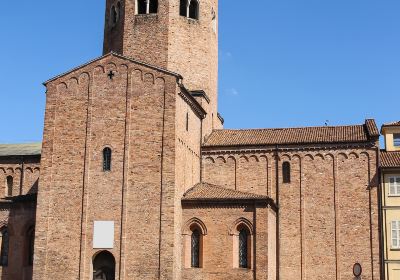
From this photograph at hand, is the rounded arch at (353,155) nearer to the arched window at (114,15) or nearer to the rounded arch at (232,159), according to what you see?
the rounded arch at (232,159)

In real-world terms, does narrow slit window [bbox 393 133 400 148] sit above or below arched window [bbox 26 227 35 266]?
above

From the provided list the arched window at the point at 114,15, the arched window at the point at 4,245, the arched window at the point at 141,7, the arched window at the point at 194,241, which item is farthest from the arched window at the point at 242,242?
the arched window at the point at 114,15

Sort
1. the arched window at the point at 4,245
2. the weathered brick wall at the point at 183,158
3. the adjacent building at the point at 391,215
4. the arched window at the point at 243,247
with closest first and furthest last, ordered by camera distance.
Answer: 1. the weathered brick wall at the point at 183,158
2. the arched window at the point at 243,247
3. the adjacent building at the point at 391,215
4. the arched window at the point at 4,245

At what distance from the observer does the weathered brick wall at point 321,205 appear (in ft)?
102

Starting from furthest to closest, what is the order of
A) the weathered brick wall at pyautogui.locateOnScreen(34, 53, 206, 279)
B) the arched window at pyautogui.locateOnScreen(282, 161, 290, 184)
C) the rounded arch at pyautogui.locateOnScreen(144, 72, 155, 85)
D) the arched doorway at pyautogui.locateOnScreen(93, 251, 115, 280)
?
the arched window at pyautogui.locateOnScreen(282, 161, 290, 184)
the rounded arch at pyautogui.locateOnScreen(144, 72, 155, 85)
the arched doorway at pyautogui.locateOnScreen(93, 251, 115, 280)
the weathered brick wall at pyautogui.locateOnScreen(34, 53, 206, 279)

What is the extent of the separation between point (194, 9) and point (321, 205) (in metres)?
12.6

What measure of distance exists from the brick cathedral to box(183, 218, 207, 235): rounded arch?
0.05m

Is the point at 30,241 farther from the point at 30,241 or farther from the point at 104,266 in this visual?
the point at 104,266

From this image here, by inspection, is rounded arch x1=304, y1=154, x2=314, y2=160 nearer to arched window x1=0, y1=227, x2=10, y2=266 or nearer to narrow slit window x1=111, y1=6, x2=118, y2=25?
narrow slit window x1=111, y1=6, x2=118, y2=25

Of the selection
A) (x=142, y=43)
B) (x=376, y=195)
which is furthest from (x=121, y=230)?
(x=376, y=195)

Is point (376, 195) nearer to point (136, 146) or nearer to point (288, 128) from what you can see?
point (288, 128)

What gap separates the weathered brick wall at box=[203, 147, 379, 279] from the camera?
31073 mm

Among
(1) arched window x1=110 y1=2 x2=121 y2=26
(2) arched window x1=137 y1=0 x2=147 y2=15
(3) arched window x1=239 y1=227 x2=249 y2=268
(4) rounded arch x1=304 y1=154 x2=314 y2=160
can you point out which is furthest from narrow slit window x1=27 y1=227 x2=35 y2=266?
(4) rounded arch x1=304 y1=154 x2=314 y2=160

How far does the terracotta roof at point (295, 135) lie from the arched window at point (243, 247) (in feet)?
21.4
